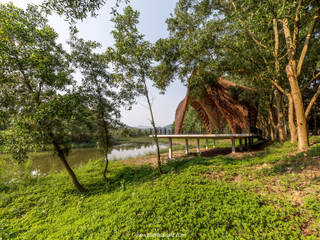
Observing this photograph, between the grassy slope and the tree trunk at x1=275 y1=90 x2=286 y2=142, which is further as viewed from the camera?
the tree trunk at x1=275 y1=90 x2=286 y2=142

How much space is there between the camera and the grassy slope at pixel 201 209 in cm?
262

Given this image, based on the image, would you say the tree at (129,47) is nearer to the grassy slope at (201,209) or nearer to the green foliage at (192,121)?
the grassy slope at (201,209)

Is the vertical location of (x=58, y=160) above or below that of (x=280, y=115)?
below

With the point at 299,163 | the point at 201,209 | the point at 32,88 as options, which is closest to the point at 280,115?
the point at 299,163

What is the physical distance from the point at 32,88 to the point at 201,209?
7828mm

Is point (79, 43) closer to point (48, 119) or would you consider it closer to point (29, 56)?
point (29, 56)

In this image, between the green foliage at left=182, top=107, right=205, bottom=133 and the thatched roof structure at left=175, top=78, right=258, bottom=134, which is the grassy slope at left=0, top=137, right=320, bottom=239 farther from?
the green foliage at left=182, top=107, right=205, bottom=133

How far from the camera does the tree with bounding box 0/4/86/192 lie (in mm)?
4430

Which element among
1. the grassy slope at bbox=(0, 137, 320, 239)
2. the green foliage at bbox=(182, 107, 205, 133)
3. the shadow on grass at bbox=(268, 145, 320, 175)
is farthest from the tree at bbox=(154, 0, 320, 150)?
the green foliage at bbox=(182, 107, 205, 133)

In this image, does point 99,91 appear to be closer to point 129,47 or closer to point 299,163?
point 129,47

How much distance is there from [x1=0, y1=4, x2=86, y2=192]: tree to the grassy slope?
2356 millimetres

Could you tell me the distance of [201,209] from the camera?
3.17 meters

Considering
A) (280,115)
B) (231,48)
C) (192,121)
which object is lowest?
(280,115)

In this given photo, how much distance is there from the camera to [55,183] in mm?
7512
